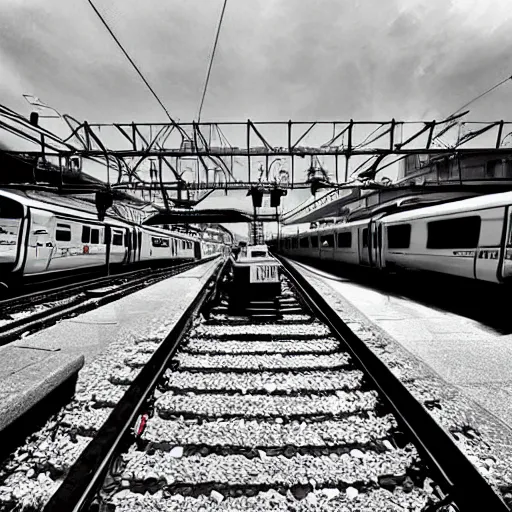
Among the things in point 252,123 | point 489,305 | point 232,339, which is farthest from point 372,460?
point 252,123

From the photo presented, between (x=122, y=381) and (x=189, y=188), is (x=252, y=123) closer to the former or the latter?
(x=189, y=188)

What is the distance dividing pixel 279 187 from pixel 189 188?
14.0 feet

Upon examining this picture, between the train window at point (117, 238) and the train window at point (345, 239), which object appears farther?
the train window at point (345, 239)

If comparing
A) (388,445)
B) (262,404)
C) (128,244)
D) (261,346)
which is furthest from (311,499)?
(128,244)

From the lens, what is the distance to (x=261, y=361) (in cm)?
403

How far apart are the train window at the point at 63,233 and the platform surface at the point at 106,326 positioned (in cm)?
307

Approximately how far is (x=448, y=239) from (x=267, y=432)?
7.24 meters

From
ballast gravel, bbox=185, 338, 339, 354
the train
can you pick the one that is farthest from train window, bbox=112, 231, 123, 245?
ballast gravel, bbox=185, 338, 339, 354

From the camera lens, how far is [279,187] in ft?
43.7

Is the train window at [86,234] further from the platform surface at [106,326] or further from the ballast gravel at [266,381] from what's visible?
the ballast gravel at [266,381]

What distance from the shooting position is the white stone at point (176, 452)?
2223mm

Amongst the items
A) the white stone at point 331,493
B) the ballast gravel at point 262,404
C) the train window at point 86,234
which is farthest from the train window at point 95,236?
the white stone at point 331,493

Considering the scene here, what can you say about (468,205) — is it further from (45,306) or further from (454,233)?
(45,306)

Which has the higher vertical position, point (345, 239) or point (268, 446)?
point (345, 239)
